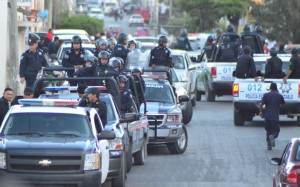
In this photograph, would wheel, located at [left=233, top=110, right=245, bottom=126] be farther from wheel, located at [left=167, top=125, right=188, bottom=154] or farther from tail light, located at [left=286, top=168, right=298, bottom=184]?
tail light, located at [left=286, top=168, right=298, bottom=184]

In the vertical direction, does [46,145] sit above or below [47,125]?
below

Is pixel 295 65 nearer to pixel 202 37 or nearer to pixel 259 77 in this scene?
pixel 259 77

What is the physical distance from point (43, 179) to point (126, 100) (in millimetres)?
6040

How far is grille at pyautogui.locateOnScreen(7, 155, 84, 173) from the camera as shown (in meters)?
15.3

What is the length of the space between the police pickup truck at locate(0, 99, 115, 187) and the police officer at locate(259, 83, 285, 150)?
24.5 ft

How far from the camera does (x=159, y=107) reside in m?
23.2

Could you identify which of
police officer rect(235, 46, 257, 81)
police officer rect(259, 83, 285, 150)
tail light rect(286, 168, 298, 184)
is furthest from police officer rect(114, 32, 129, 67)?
tail light rect(286, 168, 298, 184)

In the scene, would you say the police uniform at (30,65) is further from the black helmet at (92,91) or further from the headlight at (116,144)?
the headlight at (116,144)

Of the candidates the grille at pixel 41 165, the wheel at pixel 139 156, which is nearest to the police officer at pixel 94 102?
the grille at pixel 41 165

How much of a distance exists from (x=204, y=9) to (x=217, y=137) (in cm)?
4730

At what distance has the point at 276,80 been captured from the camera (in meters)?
27.3

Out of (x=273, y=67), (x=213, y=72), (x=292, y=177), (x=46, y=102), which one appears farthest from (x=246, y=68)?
(x=292, y=177)

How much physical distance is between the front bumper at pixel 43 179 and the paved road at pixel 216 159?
3254 mm

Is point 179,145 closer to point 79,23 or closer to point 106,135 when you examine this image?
point 106,135
